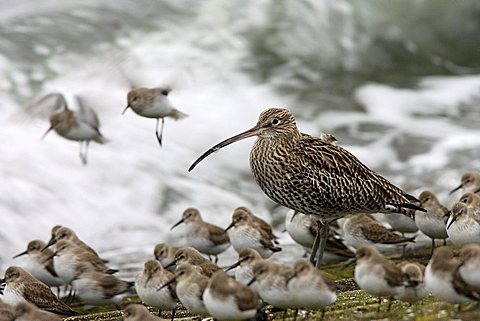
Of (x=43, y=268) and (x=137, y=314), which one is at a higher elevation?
(x=43, y=268)

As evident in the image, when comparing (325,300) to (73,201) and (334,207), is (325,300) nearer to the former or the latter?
(334,207)

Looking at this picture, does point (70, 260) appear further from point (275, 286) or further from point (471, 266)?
point (471, 266)

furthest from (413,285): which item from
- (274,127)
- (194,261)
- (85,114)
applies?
(85,114)

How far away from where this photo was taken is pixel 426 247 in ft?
45.2

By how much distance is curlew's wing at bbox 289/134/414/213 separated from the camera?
1064cm

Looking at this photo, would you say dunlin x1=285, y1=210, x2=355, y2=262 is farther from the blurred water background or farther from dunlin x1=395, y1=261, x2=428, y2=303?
dunlin x1=395, y1=261, x2=428, y2=303

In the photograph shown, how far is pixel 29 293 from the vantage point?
10.3 metres

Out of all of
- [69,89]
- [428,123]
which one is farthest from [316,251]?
[428,123]

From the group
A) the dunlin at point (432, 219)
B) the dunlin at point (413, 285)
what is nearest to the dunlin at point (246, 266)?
the dunlin at point (413, 285)

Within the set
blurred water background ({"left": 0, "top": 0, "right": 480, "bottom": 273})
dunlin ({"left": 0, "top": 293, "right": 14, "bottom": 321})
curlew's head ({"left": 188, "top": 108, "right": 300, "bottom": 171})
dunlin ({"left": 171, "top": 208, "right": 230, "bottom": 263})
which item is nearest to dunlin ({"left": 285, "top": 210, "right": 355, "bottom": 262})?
dunlin ({"left": 171, "top": 208, "right": 230, "bottom": 263})

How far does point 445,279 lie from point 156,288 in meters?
2.91

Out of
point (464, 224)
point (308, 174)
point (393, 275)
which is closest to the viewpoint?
point (393, 275)

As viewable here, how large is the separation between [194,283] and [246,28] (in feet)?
55.5

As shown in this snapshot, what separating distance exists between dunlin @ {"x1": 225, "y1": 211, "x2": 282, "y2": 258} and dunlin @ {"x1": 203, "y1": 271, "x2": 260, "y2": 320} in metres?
4.02
